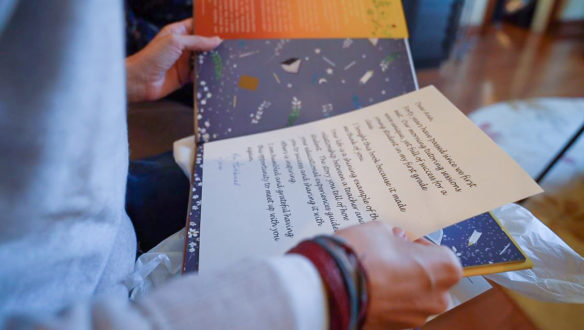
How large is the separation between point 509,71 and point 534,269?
1916mm

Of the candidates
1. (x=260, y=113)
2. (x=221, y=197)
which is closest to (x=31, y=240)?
(x=221, y=197)

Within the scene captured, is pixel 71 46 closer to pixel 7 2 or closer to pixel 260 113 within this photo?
pixel 7 2

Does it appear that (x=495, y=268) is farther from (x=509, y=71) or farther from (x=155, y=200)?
(x=509, y=71)

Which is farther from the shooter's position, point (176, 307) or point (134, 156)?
point (134, 156)

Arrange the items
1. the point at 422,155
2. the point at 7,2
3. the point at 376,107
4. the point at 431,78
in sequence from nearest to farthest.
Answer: the point at 7,2, the point at 422,155, the point at 376,107, the point at 431,78

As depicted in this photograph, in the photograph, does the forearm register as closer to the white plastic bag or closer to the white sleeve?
the white sleeve

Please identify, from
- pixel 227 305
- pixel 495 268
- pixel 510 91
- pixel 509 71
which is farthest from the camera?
pixel 509 71

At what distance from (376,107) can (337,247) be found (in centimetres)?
29

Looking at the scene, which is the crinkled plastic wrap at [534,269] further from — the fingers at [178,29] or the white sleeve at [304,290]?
the fingers at [178,29]

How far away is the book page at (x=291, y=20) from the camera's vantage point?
0.56 meters

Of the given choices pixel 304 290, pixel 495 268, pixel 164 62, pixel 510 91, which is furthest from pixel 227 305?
pixel 510 91

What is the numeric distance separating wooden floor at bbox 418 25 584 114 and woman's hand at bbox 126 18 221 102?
1331 mm

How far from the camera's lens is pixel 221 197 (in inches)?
16.2

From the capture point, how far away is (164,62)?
Result: 2.03 ft
